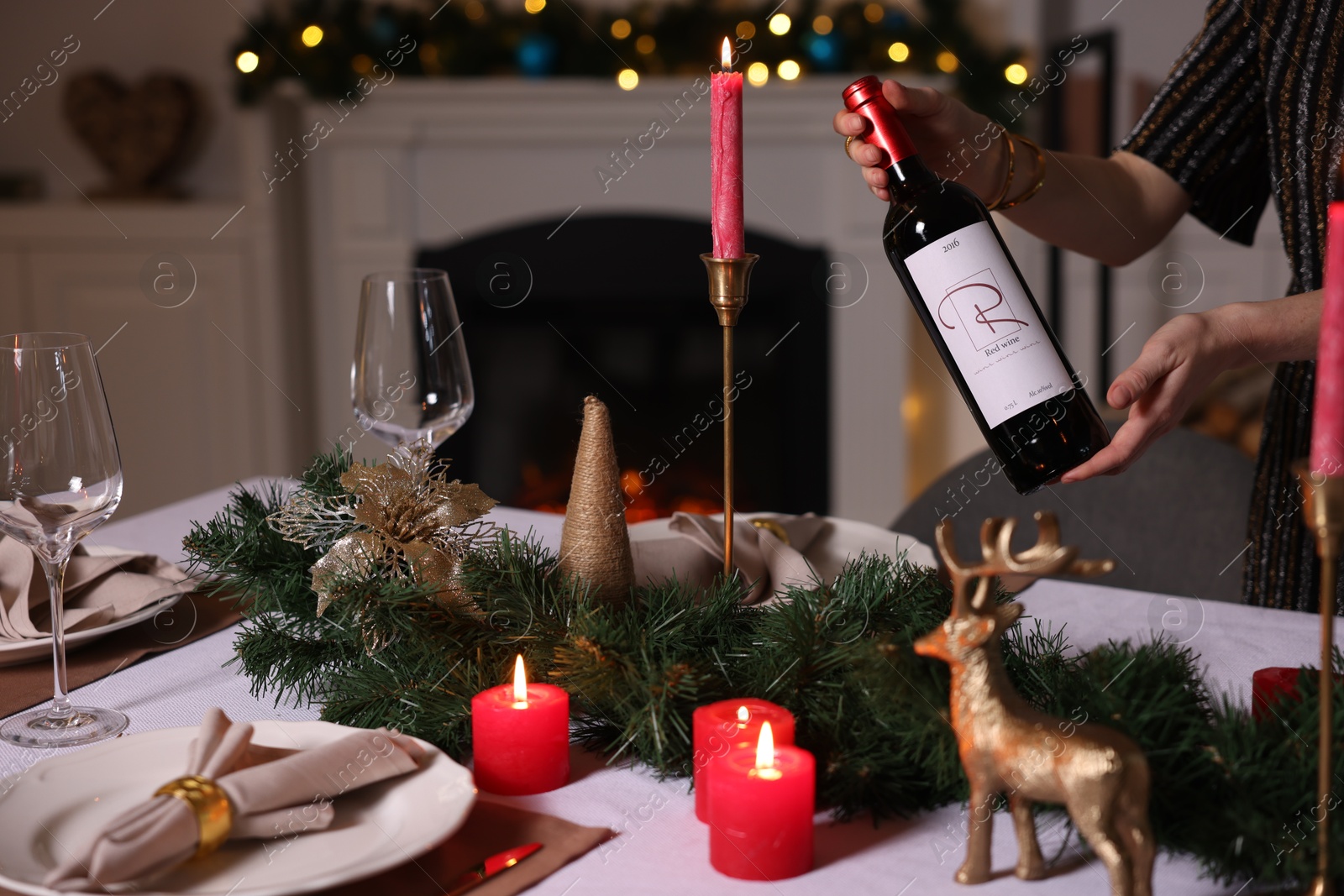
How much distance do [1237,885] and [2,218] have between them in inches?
Result: 117

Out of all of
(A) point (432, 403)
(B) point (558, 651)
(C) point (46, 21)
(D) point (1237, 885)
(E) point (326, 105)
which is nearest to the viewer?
(D) point (1237, 885)

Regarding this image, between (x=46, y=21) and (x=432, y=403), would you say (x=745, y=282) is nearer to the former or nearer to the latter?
(x=432, y=403)

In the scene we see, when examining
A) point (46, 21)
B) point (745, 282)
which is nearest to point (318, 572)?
point (745, 282)

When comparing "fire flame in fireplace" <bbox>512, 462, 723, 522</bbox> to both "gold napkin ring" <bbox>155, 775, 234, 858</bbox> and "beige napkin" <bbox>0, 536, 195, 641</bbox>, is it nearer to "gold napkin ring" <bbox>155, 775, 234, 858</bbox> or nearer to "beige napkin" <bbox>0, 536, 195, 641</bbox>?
"beige napkin" <bbox>0, 536, 195, 641</bbox>

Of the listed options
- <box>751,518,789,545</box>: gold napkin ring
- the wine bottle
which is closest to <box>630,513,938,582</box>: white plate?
<box>751,518,789,545</box>: gold napkin ring

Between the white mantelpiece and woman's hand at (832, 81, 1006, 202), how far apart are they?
5.54 ft

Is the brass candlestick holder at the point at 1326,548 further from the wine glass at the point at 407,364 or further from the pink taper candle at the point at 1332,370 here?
the wine glass at the point at 407,364

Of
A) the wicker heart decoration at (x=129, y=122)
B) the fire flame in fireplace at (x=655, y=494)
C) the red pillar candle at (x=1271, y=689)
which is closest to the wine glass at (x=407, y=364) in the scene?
the red pillar candle at (x=1271, y=689)

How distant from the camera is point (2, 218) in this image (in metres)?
2.75

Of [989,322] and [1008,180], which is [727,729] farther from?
[1008,180]

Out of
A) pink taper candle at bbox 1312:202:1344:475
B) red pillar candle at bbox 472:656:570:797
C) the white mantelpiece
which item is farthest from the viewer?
the white mantelpiece

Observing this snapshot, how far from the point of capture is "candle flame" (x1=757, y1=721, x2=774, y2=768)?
1.72 ft

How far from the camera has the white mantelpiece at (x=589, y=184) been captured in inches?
104

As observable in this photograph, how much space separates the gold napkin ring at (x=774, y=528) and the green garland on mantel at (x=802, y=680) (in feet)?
0.43
